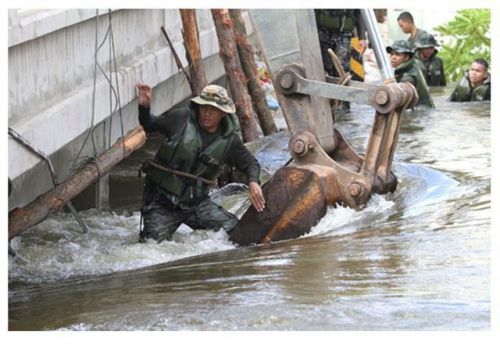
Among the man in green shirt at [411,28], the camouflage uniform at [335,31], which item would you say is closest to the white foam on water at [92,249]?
the camouflage uniform at [335,31]

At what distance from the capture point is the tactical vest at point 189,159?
948 cm

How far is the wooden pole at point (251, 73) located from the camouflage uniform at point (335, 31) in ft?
5.91

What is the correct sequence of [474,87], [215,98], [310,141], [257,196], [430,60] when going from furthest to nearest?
[430,60], [474,87], [310,141], [257,196], [215,98]

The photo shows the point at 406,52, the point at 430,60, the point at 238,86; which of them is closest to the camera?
the point at 238,86

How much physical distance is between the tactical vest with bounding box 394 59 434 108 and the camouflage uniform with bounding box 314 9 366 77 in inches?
29.6

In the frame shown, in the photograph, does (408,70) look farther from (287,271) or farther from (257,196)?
(287,271)

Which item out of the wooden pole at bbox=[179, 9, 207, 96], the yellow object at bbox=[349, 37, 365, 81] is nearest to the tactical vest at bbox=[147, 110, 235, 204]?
the wooden pole at bbox=[179, 9, 207, 96]

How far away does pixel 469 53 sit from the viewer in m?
21.5

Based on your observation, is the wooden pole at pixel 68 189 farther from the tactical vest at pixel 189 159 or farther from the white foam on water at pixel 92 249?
the white foam on water at pixel 92 249

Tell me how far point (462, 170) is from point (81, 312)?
544 centimetres

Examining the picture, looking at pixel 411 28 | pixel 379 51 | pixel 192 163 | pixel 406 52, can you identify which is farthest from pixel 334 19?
pixel 192 163

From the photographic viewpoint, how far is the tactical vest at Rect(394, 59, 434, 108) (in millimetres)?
16406

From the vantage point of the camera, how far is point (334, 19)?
15602 mm

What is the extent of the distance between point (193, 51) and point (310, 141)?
280cm
